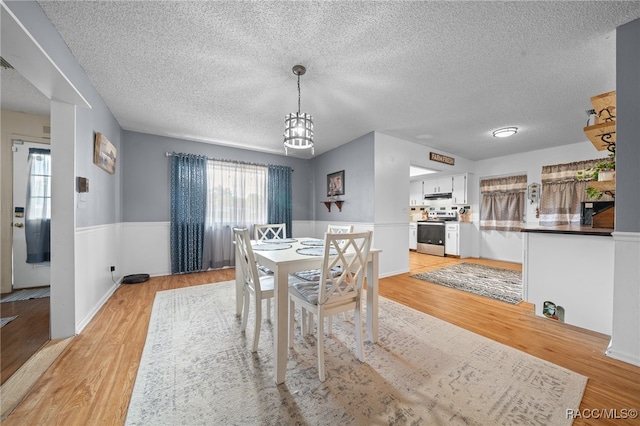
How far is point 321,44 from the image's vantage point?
189cm

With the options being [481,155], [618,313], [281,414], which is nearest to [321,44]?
[281,414]

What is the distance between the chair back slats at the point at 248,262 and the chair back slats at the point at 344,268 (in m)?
0.57

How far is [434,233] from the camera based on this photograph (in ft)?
20.5

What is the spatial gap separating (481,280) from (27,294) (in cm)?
650

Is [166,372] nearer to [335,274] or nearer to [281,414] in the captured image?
[281,414]

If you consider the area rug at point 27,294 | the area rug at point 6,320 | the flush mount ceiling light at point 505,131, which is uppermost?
the flush mount ceiling light at point 505,131

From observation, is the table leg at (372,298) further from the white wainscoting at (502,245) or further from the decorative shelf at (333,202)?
the white wainscoting at (502,245)

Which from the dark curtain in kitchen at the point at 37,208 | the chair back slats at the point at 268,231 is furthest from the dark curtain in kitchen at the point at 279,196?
the dark curtain in kitchen at the point at 37,208

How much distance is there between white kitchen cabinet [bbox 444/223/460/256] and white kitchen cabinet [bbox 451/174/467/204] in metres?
0.67

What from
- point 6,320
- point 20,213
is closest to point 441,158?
point 6,320

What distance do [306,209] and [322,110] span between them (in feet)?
9.35

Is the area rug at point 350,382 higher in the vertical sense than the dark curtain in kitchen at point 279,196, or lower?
lower

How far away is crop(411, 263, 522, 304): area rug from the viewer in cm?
319

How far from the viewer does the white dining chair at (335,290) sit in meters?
1.57
